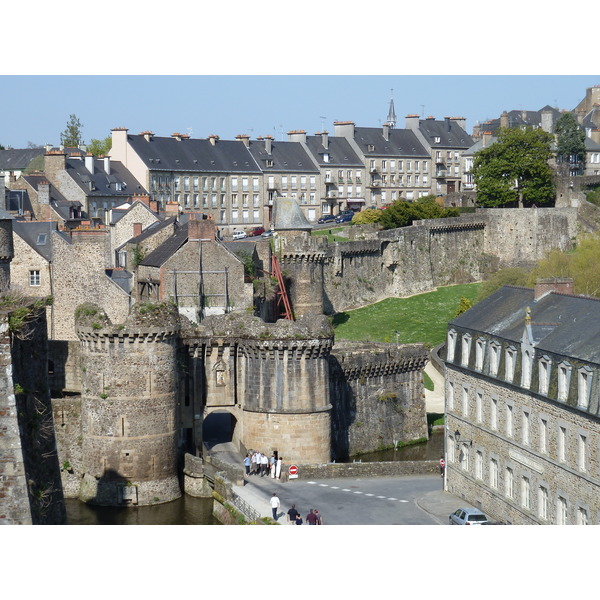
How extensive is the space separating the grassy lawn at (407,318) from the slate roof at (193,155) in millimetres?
22359

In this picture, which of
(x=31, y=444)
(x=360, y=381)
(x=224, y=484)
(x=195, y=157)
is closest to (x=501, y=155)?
(x=195, y=157)

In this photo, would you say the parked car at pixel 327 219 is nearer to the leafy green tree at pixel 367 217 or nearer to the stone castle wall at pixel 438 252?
the leafy green tree at pixel 367 217

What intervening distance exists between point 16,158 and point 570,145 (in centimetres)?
4280

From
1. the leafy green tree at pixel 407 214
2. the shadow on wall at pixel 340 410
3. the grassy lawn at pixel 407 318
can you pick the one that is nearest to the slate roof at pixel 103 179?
the leafy green tree at pixel 407 214

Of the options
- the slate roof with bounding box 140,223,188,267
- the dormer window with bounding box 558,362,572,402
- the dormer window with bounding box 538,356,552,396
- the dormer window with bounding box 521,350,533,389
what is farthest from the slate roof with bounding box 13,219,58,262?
the dormer window with bounding box 558,362,572,402

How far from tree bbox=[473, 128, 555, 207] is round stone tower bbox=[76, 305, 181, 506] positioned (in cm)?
4729

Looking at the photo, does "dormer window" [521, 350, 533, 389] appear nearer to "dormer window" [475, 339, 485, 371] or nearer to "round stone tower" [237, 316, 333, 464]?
"dormer window" [475, 339, 485, 371]

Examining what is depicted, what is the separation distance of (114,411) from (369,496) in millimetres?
8398

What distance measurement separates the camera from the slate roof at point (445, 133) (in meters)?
109

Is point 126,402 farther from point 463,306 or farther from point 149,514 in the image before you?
point 463,306

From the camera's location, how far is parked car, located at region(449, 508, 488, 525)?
1258 inches

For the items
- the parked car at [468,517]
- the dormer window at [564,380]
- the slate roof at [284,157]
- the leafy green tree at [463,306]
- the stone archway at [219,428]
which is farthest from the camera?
the slate roof at [284,157]

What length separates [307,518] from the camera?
33.4 metres

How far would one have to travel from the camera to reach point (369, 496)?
36969 millimetres
